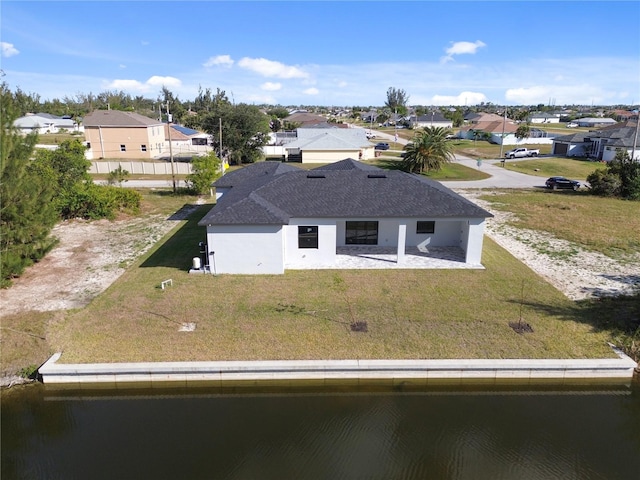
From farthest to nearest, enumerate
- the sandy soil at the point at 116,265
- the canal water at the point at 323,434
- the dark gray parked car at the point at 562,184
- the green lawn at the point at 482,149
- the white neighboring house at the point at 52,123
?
the white neighboring house at the point at 52,123
the green lawn at the point at 482,149
the dark gray parked car at the point at 562,184
the sandy soil at the point at 116,265
the canal water at the point at 323,434

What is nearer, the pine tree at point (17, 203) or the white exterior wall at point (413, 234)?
the pine tree at point (17, 203)

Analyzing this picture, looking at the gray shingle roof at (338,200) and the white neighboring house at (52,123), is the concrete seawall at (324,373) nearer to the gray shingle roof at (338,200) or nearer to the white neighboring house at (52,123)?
the gray shingle roof at (338,200)

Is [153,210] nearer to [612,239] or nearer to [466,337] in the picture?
[466,337]

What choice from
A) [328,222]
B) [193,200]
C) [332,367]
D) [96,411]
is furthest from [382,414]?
[193,200]

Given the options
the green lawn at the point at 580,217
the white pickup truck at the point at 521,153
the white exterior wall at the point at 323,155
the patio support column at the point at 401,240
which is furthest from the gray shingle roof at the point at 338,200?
the white pickup truck at the point at 521,153

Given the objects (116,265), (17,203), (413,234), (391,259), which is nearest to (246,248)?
(116,265)

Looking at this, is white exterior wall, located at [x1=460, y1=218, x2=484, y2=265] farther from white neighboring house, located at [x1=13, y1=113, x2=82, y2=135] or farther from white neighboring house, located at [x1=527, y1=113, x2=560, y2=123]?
white neighboring house, located at [x1=527, y1=113, x2=560, y2=123]

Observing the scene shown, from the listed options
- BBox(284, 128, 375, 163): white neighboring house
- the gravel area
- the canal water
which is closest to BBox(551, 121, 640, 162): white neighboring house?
BBox(284, 128, 375, 163): white neighboring house
